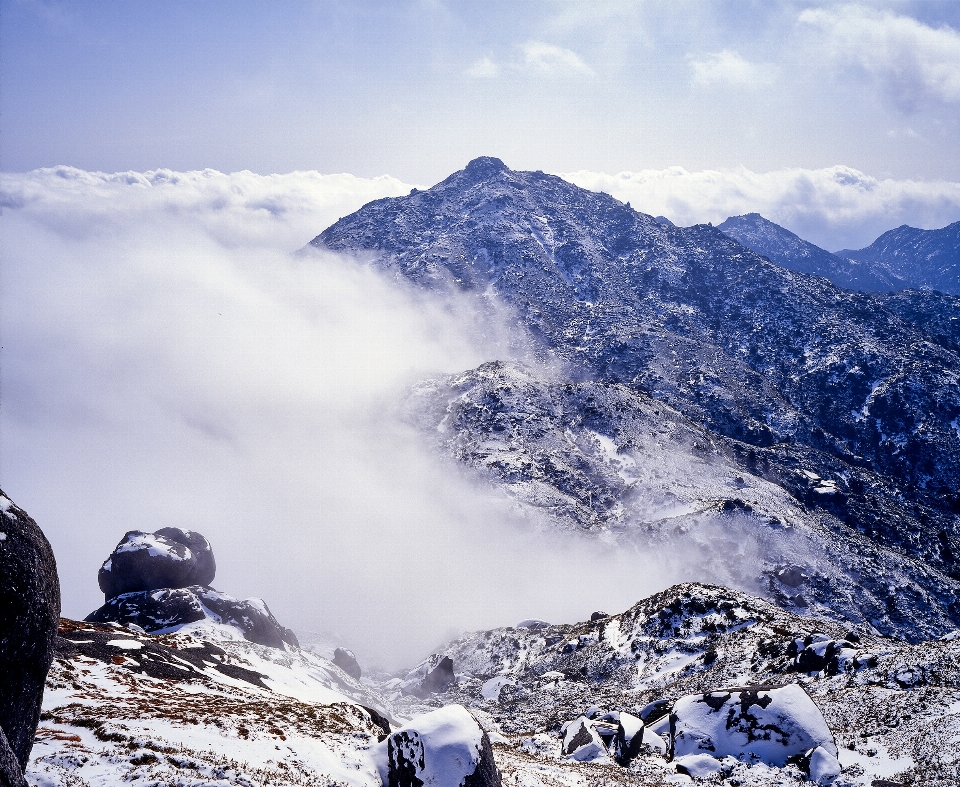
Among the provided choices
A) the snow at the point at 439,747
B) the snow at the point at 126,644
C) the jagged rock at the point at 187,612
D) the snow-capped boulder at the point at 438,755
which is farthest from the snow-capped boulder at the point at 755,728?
the jagged rock at the point at 187,612

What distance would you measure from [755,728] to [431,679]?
54.7m

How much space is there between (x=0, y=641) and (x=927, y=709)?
141 ft

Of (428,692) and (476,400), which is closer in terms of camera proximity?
(428,692)

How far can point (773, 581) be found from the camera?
110 meters

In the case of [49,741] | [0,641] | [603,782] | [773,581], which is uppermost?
[0,641]

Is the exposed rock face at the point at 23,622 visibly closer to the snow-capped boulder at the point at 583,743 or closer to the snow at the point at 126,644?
the snow at the point at 126,644

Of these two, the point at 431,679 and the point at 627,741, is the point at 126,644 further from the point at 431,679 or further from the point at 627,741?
the point at 431,679

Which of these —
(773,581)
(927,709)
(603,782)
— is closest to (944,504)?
(773,581)

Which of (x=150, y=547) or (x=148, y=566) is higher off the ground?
(x=150, y=547)

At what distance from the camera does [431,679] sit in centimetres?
7700

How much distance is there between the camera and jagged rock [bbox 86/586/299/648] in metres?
61.8

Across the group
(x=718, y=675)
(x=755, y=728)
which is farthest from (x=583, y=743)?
Answer: (x=718, y=675)

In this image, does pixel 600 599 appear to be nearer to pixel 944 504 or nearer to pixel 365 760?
pixel 365 760

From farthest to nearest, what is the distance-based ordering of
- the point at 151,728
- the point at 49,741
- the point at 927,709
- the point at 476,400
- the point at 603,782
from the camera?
the point at 476,400 < the point at 927,709 < the point at 603,782 < the point at 151,728 < the point at 49,741
